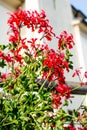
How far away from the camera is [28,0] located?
40.4 feet

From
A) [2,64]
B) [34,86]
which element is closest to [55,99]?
[34,86]

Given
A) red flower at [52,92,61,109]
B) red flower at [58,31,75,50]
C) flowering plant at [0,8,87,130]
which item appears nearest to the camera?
flowering plant at [0,8,87,130]

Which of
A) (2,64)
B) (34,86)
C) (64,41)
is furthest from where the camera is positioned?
(64,41)

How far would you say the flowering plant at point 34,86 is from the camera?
2.34 metres

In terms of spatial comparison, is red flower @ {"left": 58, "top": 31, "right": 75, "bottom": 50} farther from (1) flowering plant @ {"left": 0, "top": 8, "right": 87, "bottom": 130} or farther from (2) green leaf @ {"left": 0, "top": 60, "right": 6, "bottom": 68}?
(2) green leaf @ {"left": 0, "top": 60, "right": 6, "bottom": 68}

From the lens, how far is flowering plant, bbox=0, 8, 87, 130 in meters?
2.34

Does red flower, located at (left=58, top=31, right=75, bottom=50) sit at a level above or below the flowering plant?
above

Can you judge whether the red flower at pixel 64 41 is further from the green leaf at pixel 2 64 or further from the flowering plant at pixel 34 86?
the green leaf at pixel 2 64

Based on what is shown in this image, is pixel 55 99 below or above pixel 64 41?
below

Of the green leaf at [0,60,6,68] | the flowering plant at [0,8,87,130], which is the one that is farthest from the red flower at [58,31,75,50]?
the green leaf at [0,60,6,68]

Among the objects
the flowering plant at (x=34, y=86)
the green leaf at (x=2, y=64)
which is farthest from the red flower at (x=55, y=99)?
the green leaf at (x=2, y=64)

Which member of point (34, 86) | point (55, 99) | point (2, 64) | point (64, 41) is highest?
point (64, 41)

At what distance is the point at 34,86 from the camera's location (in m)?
2.55

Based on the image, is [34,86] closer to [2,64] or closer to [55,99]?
[55,99]
